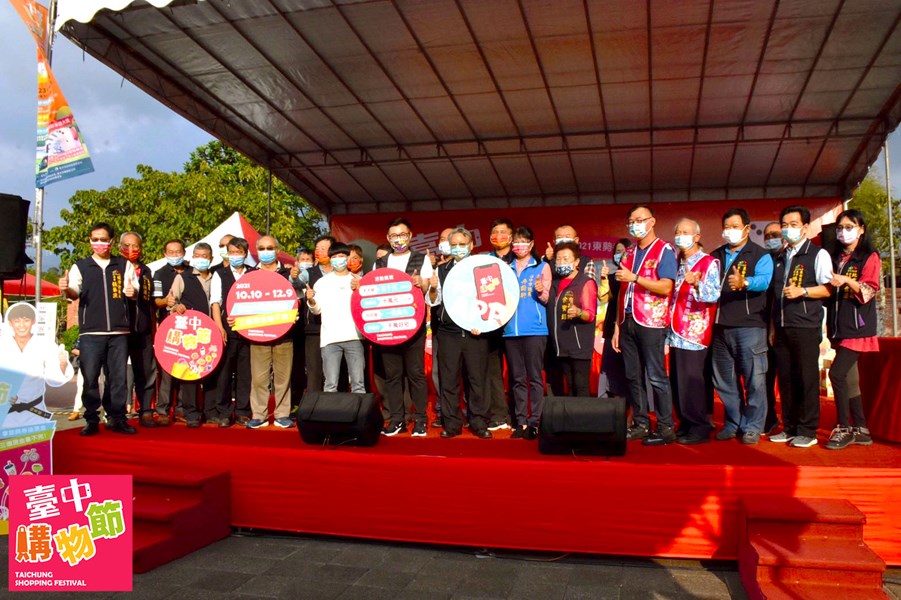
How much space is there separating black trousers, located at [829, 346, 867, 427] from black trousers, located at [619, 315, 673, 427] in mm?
991

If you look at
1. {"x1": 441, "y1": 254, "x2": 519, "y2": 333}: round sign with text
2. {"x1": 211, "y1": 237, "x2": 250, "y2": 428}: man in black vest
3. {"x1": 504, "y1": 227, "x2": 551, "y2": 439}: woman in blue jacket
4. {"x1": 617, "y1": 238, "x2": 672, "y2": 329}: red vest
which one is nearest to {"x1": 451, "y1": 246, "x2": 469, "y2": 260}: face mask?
{"x1": 441, "y1": 254, "x2": 519, "y2": 333}: round sign with text

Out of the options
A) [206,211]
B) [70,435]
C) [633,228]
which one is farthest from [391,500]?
[206,211]

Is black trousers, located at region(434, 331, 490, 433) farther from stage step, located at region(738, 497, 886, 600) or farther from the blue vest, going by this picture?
stage step, located at region(738, 497, 886, 600)

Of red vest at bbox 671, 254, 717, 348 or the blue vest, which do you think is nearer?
red vest at bbox 671, 254, 717, 348

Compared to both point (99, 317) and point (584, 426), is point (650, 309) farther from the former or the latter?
point (99, 317)

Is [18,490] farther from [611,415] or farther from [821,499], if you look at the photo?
[821,499]

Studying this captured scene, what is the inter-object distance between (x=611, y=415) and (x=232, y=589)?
225 centimetres

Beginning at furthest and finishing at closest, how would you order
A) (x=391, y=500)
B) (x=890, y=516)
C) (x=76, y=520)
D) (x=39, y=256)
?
(x=39, y=256)
(x=391, y=500)
(x=890, y=516)
(x=76, y=520)

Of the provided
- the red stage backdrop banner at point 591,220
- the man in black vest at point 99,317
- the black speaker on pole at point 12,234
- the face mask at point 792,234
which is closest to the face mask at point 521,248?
the face mask at point 792,234

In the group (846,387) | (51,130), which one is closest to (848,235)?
(846,387)

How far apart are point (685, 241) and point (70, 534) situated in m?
3.71

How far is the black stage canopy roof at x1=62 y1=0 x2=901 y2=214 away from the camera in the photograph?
7.02 m

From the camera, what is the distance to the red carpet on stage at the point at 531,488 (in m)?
3.44

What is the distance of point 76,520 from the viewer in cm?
288
